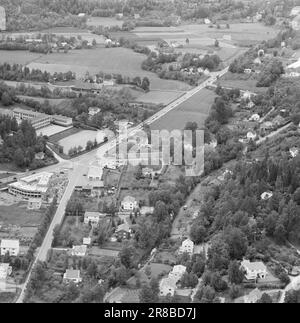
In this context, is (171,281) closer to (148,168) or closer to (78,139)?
(148,168)

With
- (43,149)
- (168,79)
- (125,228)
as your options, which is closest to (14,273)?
(125,228)

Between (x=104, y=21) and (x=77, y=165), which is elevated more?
(x=104, y=21)

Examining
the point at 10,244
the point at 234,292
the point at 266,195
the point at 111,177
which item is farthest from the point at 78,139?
the point at 234,292

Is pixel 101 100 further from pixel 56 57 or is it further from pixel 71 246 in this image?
pixel 71 246

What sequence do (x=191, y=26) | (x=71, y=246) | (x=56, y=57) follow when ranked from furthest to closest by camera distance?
(x=191, y=26)
(x=56, y=57)
(x=71, y=246)

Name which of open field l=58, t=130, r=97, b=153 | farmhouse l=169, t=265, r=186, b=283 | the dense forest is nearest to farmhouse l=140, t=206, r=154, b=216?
farmhouse l=169, t=265, r=186, b=283

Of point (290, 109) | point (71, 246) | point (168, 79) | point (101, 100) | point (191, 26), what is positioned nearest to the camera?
point (71, 246)

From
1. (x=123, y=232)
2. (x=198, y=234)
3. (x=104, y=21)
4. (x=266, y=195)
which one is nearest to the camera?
(x=198, y=234)
